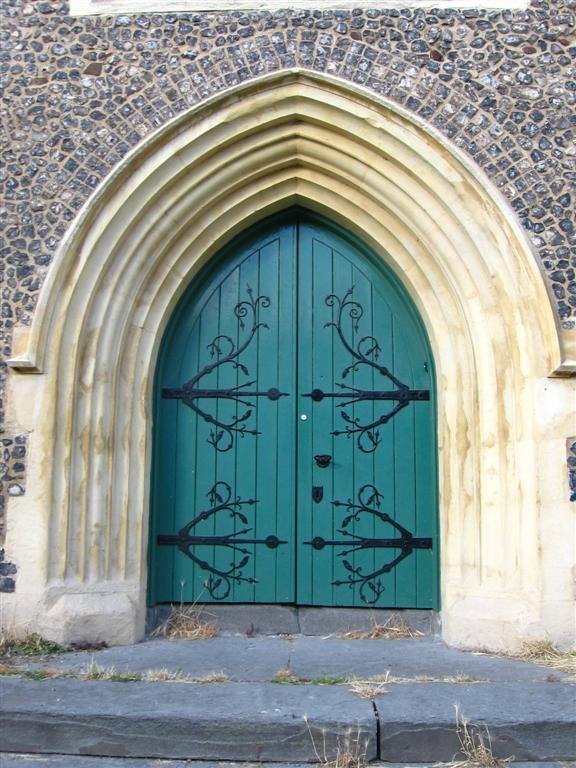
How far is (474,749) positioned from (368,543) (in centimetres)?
183

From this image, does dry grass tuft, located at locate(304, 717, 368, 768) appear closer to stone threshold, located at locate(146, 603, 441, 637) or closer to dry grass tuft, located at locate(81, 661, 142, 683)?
dry grass tuft, located at locate(81, 661, 142, 683)

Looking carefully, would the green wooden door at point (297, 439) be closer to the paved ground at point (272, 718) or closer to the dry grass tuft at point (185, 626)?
the dry grass tuft at point (185, 626)

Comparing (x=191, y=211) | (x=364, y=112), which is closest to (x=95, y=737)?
(x=191, y=211)

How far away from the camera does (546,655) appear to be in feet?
12.7

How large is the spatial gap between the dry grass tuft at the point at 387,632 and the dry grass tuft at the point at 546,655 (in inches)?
27.8

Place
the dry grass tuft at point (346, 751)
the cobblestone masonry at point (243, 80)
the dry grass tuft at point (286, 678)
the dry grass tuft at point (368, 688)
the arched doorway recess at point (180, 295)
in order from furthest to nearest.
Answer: the cobblestone masonry at point (243, 80), the arched doorway recess at point (180, 295), the dry grass tuft at point (286, 678), the dry grass tuft at point (368, 688), the dry grass tuft at point (346, 751)

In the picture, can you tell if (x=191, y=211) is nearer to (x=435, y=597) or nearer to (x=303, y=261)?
(x=303, y=261)

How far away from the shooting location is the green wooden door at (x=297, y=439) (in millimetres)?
4609

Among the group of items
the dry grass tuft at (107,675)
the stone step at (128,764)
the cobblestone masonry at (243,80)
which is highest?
the cobblestone masonry at (243,80)

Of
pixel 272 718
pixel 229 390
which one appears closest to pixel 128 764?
pixel 272 718

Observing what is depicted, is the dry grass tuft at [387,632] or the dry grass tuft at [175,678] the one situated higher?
the dry grass tuft at [387,632]

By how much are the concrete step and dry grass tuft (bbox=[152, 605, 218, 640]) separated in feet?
4.06

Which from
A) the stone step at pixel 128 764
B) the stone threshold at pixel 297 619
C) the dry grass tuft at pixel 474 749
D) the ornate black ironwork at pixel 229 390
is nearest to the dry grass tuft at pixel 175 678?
the stone step at pixel 128 764

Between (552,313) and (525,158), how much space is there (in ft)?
3.06
